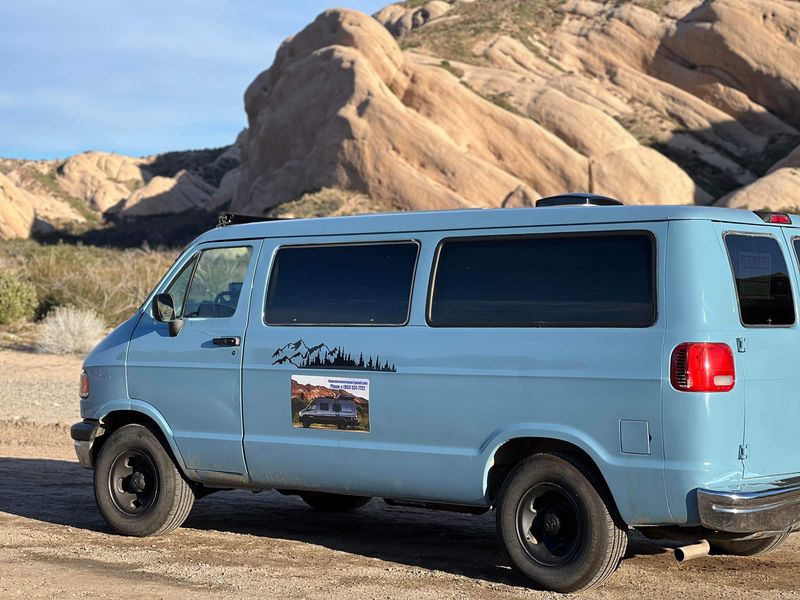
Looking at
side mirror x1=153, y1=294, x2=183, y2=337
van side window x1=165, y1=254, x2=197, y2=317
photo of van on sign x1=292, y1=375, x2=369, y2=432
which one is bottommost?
photo of van on sign x1=292, y1=375, x2=369, y2=432

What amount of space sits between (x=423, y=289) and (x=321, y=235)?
0.99 meters

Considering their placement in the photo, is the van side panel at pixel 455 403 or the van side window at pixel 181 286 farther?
the van side window at pixel 181 286

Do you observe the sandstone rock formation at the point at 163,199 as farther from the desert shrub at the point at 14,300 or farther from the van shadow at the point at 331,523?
the van shadow at the point at 331,523

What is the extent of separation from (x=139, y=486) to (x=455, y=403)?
2.91 meters

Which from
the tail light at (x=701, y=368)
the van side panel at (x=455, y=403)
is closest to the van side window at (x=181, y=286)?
the van side panel at (x=455, y=403)

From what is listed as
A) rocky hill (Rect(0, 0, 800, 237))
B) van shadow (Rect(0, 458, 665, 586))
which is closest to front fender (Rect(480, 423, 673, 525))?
van shadow (Rect(0, 458, 665, 586))

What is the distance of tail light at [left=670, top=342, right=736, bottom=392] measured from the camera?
6293mm

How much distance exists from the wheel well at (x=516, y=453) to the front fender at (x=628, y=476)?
101 mm

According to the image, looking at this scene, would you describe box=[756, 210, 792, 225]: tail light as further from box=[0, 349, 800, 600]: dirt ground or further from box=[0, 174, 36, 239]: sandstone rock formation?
box=[0, 174, 36, 239]: sandstone rock formation

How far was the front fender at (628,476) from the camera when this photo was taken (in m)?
6.43

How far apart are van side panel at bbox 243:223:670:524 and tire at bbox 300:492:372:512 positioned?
1.57 metres

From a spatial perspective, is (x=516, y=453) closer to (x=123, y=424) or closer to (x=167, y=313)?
(x=167, y=313)

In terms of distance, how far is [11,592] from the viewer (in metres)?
6.77

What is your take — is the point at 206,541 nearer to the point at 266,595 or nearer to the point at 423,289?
the point at 266,595
